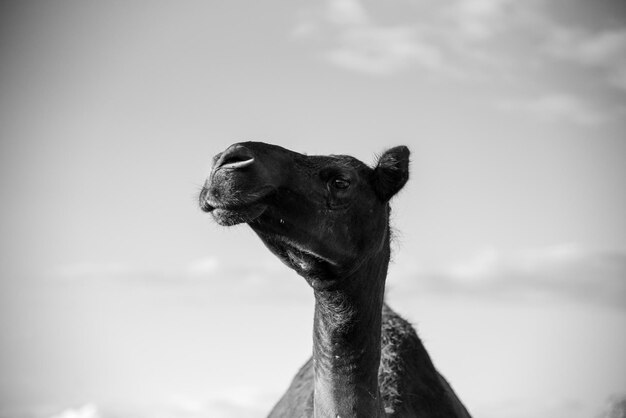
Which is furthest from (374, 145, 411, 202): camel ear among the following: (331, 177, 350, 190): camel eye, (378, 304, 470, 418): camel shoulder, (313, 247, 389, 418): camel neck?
(378, 304, 470, 418): camel shoulder

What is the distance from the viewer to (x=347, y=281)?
797cm

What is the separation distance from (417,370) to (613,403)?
4913mm

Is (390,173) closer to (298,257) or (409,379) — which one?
(298,257)

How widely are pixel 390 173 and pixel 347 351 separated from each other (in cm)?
141

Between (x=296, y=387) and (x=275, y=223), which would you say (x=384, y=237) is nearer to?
(x=275, y=223)

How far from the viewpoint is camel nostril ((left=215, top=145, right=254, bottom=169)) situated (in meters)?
6.73


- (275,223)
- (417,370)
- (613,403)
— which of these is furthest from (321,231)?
(613,403)

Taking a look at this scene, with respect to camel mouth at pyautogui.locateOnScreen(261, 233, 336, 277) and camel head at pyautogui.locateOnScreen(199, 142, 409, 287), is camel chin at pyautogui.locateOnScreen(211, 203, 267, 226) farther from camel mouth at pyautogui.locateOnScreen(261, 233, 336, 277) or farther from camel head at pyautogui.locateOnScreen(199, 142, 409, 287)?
camel mouth at pyautogui.locateOnScreen(261, 233, 336, 277)

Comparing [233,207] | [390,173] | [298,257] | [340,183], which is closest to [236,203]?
[233,207]

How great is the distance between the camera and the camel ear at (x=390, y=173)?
8148 mm

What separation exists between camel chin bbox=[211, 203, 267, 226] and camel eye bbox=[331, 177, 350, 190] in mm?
868

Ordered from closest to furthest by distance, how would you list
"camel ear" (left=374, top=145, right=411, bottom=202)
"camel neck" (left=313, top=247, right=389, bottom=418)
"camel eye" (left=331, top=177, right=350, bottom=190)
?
"camel eye" (left=331, top=177, right=350, bottom=190) → "camel neck" (left=313, top=247, right=389, bottom=418) → "camel ear" (left=374, top=145, right=411, bottom=202)

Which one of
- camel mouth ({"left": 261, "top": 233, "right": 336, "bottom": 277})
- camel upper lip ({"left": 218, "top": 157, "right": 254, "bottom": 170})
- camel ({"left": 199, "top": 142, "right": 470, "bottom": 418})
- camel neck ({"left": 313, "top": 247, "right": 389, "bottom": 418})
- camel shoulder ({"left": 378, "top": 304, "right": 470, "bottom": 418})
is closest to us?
camel upper lip ({"left": 218, "top": 157, "right": 254, "bottom": 170})

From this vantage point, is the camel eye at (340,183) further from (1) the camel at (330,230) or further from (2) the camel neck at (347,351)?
(2) the camel neck at (347,351)
